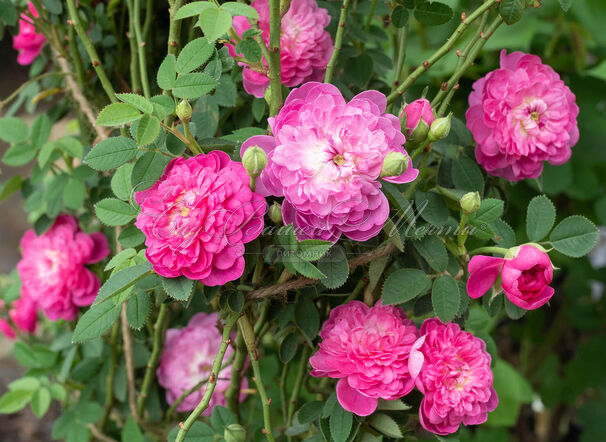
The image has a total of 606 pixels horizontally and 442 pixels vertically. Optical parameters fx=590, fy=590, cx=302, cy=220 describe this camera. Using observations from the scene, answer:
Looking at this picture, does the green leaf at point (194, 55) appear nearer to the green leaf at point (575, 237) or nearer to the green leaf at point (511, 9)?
the green leaf at point (511, 9)

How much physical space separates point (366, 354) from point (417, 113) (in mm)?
248

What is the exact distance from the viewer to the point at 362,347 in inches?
24.0

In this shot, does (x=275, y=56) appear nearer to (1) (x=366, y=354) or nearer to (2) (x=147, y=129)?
(2) (x=147, y=129)

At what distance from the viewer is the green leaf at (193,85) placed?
56cm

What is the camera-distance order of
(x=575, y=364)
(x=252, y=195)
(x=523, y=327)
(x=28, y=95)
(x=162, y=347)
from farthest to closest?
(x=523, y=327)
(x=575, y=364)
(x=28, y=95)
(x=162, y=347)
(x=252, y=195)

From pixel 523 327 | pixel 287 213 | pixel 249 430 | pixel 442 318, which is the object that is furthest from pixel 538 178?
pixel 523 327

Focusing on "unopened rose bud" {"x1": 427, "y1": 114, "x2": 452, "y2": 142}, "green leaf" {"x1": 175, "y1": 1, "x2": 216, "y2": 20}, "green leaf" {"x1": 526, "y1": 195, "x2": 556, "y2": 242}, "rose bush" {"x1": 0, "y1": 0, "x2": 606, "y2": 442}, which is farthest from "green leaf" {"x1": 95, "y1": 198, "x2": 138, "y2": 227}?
"green leaf" {"x1": 526, "y1": 195, "x2": 556, "y2": 242}

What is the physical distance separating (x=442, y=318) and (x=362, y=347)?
87 mm

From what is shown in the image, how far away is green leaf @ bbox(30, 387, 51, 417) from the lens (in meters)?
0.90

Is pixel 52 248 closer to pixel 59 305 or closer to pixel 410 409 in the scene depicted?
pixel 59 305

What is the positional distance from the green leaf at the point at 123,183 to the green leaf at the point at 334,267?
0.22 meters

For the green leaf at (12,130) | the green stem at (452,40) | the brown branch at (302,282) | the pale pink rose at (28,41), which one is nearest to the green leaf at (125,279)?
the brown branch at (302,282)

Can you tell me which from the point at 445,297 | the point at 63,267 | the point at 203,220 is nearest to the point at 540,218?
the point at 445,297

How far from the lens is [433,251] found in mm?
618
